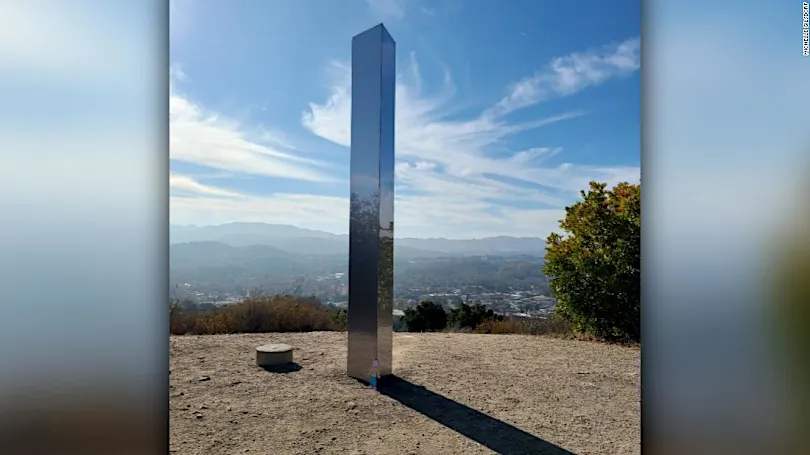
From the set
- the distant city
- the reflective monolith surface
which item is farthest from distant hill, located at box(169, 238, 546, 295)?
the reflective monolith surface

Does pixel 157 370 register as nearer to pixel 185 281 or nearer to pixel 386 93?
pixel 386 93

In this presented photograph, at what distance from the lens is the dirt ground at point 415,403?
2553 millimetres

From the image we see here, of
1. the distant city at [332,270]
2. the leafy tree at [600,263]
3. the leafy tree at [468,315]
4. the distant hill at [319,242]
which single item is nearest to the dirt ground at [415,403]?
the leafy tree at [600,263]

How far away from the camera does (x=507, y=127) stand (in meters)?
5.91

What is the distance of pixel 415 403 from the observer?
127 inches

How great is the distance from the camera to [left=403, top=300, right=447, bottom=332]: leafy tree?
6.94 meters

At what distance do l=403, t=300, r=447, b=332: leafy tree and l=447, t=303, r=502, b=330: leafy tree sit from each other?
0.18 m

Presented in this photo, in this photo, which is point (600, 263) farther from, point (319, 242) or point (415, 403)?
point (319, 242)

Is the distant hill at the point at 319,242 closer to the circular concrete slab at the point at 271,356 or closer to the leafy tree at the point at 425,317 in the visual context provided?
the leafy tree at the point at 425,317

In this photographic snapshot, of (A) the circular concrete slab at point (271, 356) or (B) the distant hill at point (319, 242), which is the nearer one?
(A) the circular concrete slab at point (271, 356)

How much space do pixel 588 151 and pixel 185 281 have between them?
5.94m

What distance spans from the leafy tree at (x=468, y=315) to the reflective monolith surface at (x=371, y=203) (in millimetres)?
3309

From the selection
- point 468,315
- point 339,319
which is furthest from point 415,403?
point 468,315

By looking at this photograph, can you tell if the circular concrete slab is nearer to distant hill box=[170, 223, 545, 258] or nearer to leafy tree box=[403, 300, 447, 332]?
distant hill box=[170, 223, 545, 258]
